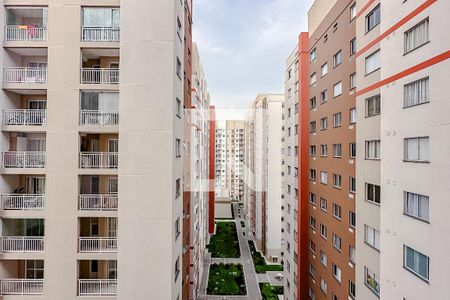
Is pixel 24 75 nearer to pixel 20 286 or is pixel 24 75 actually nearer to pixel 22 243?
pixel 22 243

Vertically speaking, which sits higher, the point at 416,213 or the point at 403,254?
the point at 416,213

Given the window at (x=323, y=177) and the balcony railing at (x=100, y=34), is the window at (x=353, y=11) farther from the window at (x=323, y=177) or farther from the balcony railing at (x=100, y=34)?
the balcony railing at (x=100, y=34)

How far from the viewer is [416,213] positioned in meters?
8.30

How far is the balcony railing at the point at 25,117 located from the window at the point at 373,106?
13181 mm

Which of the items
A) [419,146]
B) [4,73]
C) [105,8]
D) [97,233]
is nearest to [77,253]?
[97,233]

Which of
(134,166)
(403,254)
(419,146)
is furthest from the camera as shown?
(134,166)

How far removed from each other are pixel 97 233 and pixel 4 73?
7104mm

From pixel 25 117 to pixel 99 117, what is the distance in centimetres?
296

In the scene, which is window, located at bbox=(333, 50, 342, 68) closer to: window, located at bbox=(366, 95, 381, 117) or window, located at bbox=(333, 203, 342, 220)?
window, located at bbox=(366, 95, 381, 117)

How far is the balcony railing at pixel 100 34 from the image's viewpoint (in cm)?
1025

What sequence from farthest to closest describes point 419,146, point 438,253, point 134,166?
point 134,166
point 419,146
point 438,253

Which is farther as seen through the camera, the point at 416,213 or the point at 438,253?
the point at 416,213

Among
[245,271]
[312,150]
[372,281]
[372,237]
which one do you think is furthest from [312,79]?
[245,271]

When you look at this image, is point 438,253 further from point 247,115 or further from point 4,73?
point 247,115
